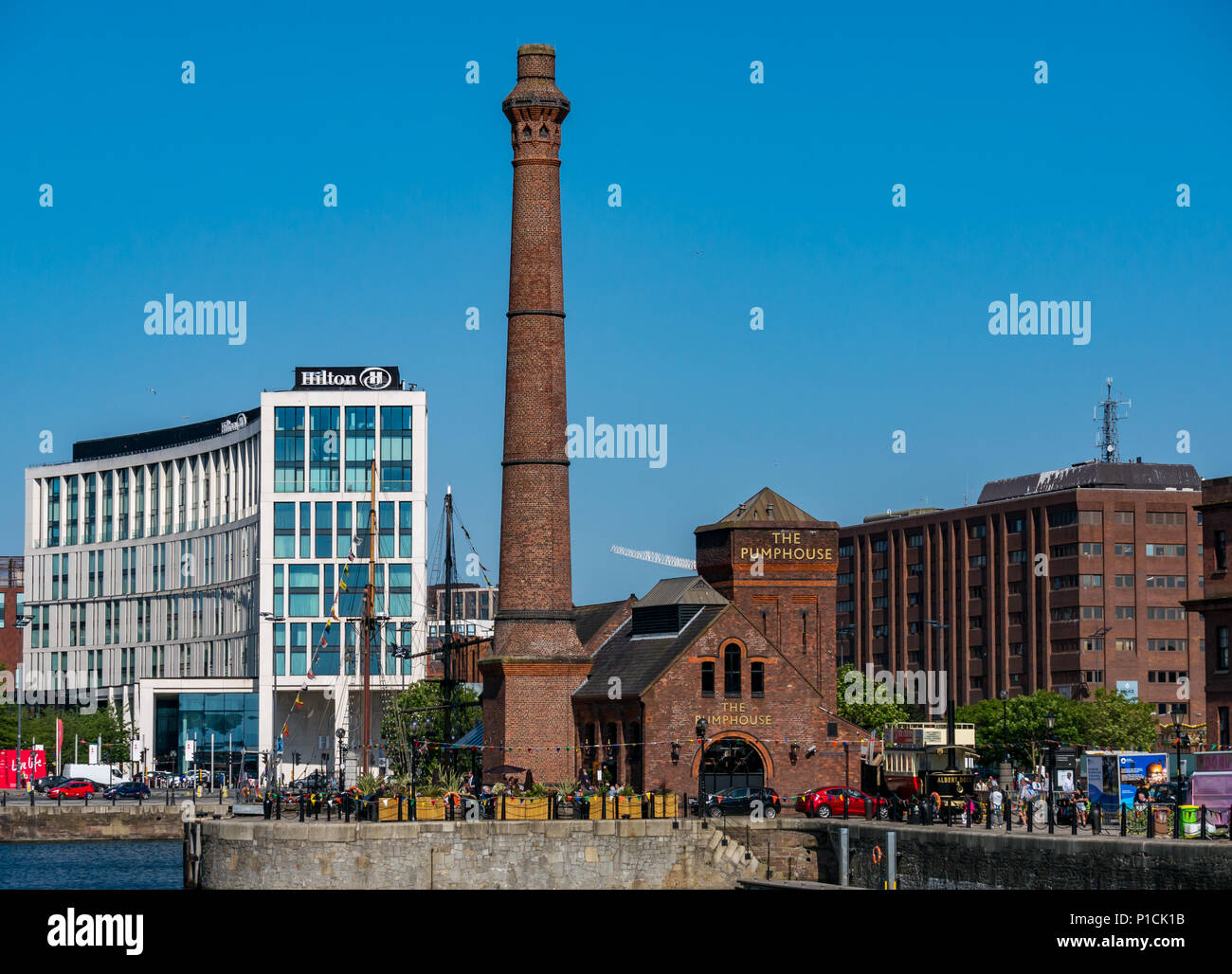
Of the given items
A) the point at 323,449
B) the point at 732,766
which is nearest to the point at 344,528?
the point at 323,449

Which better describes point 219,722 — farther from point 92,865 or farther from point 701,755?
point 701,755

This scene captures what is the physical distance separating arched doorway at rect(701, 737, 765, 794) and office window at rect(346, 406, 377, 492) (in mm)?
73794

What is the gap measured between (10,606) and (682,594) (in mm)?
134966

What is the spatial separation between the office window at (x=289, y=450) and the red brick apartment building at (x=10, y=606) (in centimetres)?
5725

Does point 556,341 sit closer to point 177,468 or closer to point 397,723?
point 397,723

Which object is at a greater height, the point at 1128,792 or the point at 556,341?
the point at 556,341

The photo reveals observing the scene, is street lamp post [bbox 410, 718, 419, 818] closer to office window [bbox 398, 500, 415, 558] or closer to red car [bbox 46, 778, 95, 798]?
red car [bbox 46, 778, 95, 798]

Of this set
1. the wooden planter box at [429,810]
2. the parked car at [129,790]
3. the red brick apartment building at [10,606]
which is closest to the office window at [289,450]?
the parked car at [129,790]

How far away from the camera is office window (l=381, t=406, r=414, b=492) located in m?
140

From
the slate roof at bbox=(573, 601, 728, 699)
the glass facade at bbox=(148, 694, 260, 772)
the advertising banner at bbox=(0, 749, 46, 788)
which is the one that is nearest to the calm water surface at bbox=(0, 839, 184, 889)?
the slate roof at bbox=(573, 601, 728, 699)
